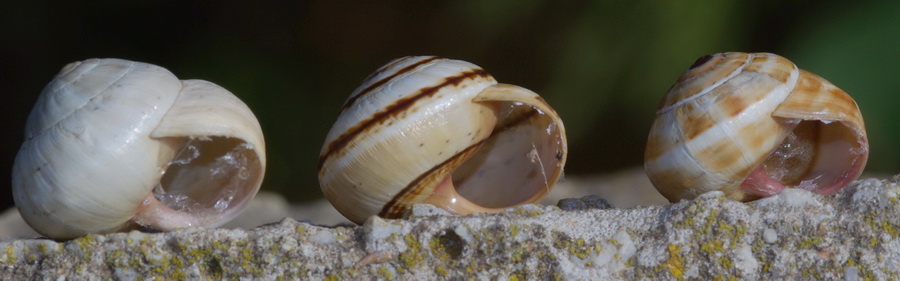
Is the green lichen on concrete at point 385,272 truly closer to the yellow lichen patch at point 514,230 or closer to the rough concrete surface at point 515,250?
the rough concrete surface at point 515,250

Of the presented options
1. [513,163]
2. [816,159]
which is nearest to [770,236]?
[816,159]

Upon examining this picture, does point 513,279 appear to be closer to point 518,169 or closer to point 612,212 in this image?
point 612,212

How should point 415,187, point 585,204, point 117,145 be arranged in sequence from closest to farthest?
point 117,145 → point 415,187 → point 585,204

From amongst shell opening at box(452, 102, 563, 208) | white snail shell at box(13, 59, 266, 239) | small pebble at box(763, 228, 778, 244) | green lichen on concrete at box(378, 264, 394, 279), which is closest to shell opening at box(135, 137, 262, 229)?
white snail shell at box(13, 59, 266, 239)

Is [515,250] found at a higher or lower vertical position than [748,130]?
lower

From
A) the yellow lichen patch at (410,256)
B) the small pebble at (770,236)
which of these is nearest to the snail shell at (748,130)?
the small pebble at (770,236)

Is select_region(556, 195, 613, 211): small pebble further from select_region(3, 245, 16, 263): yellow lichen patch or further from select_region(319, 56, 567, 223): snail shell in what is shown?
select_region(3, 245, 16, 263): yellow lichen patch

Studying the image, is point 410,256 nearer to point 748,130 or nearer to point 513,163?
point 513,163

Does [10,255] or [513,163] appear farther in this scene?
[513,163]
